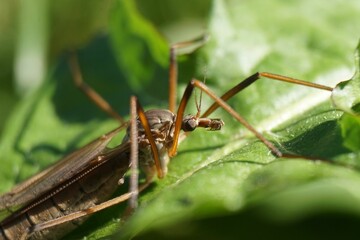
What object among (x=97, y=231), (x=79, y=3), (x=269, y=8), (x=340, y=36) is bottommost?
(x=97, y=231)

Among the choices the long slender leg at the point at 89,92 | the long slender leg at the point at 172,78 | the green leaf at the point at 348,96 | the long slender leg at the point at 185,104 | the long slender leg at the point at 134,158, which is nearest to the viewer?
the green leaf at the point at 348,96

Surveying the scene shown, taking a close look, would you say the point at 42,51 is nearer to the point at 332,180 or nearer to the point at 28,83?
the point at 28,83

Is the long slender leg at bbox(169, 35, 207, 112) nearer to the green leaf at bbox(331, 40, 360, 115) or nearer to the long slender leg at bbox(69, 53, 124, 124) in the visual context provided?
the long slender leg at bbox(69, 53, 124, 124)

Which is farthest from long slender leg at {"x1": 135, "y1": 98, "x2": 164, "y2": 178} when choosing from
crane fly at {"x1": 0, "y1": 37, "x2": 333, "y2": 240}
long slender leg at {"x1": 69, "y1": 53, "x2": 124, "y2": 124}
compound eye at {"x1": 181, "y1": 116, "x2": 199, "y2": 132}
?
long slender leg at {"x1": 69, "y1": 53, "x2": 124, "y2": 124}

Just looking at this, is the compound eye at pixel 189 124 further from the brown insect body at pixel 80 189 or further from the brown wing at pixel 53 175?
the brown wing at pixel 53 175

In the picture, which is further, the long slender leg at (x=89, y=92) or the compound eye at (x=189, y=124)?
the long slender leg at (x=89, y=92)

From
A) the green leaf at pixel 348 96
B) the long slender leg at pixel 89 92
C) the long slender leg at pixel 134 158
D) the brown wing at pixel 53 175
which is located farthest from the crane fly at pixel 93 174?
the long slender leg at pixel 89 92

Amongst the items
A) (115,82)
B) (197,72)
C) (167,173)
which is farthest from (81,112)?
(167,173)

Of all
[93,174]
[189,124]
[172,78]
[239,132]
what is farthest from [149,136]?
[172,78]
